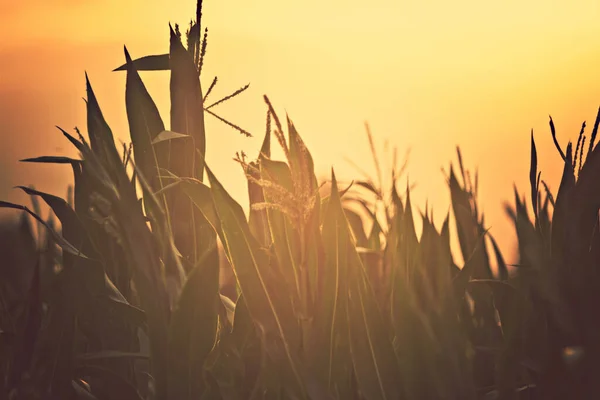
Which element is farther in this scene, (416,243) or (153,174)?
(153,174)

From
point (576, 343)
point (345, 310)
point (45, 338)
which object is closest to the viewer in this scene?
point (345, 310)

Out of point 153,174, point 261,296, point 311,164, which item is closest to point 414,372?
point 261,296

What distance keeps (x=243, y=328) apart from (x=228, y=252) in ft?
0.45

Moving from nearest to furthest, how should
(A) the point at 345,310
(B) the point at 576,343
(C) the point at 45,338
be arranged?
(A) the point at 345,310, (B) the point at 576,343, (C) the point at 45,338

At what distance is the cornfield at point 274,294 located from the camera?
126 centimetres

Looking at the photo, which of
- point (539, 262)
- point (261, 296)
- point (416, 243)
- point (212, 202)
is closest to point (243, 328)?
point (261, 296)

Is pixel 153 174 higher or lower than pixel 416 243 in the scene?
higher

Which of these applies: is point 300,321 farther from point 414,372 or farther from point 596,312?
point 596,312

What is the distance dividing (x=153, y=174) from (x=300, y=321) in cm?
50

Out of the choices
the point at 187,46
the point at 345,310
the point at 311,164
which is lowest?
the point at 345,310

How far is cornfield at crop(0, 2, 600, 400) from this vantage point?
1.26 metres

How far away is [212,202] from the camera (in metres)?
1.35

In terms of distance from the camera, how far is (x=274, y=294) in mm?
1284

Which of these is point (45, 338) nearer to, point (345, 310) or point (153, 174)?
point (153, 174)
